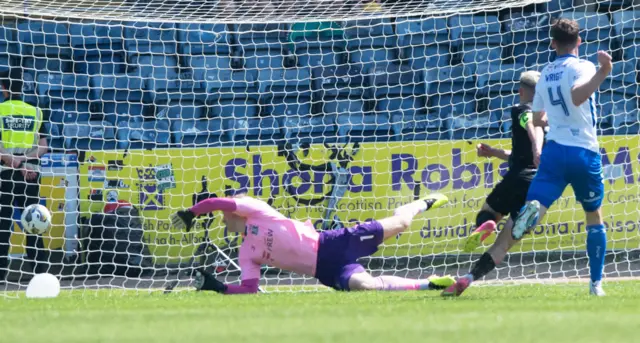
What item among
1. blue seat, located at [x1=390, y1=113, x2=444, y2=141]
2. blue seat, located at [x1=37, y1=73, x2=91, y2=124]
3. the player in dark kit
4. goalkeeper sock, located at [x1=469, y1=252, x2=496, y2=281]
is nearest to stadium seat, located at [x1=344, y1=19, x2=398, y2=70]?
blue seat, located at [x1=390, y1=113, x2=444, y2=141]

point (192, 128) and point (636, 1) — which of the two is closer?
point (192, 128)

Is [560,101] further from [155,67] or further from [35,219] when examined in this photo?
[155,67]

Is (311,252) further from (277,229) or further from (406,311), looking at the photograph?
(406,311)

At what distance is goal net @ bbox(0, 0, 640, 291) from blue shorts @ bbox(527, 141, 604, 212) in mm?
3792

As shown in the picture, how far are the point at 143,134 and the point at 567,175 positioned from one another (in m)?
6.65

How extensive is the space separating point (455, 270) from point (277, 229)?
3.71m

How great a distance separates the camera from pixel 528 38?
13438 mm

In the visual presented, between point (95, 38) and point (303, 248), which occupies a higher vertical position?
point (95, 38)

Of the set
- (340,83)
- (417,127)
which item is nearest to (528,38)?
(417,127)

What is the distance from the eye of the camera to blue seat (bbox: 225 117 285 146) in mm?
12625

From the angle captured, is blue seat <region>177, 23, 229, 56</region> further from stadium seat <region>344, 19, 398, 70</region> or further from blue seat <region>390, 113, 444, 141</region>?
blue seat <region>390, 113, 444, 141</region>

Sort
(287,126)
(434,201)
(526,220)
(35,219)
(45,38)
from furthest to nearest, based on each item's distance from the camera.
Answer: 1. (45,38)
2. (287,126)
3. (35,219)
4. (434,201)
5. (526,220)

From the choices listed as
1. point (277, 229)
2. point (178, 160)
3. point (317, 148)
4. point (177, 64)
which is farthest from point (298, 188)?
point (277, 229)

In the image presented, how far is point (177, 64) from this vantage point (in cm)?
1295
